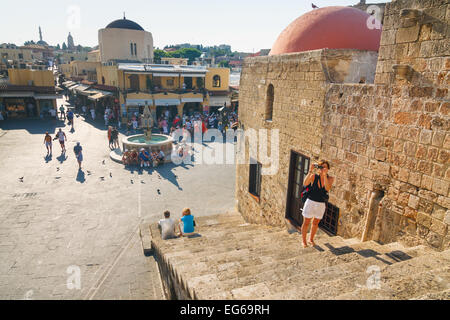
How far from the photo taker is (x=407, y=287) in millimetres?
2600

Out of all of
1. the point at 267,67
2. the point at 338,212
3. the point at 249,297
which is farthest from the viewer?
the point at 267,67

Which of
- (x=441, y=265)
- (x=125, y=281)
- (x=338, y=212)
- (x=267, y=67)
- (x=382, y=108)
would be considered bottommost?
(x=125, y=281)

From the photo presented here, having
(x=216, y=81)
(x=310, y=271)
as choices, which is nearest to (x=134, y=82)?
(x=216, y=81)

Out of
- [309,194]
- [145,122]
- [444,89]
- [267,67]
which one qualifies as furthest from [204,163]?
[444,89]

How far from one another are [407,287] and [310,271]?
1.10 meters

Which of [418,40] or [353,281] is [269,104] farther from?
[353,281]

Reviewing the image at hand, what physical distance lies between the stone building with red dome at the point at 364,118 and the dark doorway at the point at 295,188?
24 mm

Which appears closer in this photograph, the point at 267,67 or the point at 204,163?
the point at 267,67

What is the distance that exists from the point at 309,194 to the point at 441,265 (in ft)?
5.85

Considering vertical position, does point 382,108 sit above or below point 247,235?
above

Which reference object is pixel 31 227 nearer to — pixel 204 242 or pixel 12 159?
pixel 204 242

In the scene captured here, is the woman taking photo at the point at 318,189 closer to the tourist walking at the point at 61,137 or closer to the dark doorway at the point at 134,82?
the tourist walking at the point at 61,137

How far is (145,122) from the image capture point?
49.7 ft

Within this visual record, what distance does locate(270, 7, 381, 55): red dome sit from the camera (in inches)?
248
